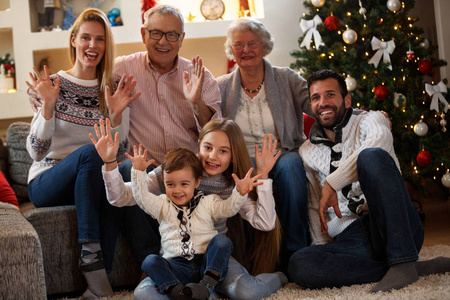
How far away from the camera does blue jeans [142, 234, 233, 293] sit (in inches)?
66.4

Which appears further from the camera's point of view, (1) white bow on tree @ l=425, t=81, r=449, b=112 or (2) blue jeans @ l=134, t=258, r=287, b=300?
(1) white bow on tree @ l=425, t=81, r=449, b=112

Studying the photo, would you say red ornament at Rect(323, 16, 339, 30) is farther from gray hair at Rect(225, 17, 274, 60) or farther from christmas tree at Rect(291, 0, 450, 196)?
gray hair at Rect(225, 17, 274, 60)

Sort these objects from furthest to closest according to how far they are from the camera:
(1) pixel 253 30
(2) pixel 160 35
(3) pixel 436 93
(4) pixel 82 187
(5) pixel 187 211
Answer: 1. (3) pixel 436 93
2. (1) pixel 253 30
3. (2) pixel 160 35
4. (4) pixel 82 187
5. (5) pixel 187 211

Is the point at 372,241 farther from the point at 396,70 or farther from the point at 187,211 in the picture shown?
the point at 396,70

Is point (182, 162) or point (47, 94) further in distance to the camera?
point (47, 94)

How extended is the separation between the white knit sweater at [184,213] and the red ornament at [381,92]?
1.83 meters

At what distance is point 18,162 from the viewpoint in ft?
9.35

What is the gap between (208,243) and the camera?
183 centimetres

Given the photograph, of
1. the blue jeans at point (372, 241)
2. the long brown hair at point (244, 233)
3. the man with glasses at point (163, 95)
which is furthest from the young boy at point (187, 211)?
the man with glasses at point (163, 95)

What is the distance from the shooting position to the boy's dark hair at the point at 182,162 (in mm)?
1855

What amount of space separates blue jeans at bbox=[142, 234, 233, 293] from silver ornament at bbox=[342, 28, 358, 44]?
2.06 m

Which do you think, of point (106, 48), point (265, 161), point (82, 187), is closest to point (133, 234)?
point (82, 187)

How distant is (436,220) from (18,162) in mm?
2620

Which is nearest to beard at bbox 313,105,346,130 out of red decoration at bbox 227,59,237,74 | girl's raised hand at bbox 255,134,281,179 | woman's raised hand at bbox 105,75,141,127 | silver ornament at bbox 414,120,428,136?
girl's raised hand at bbox 255,134,281,179
